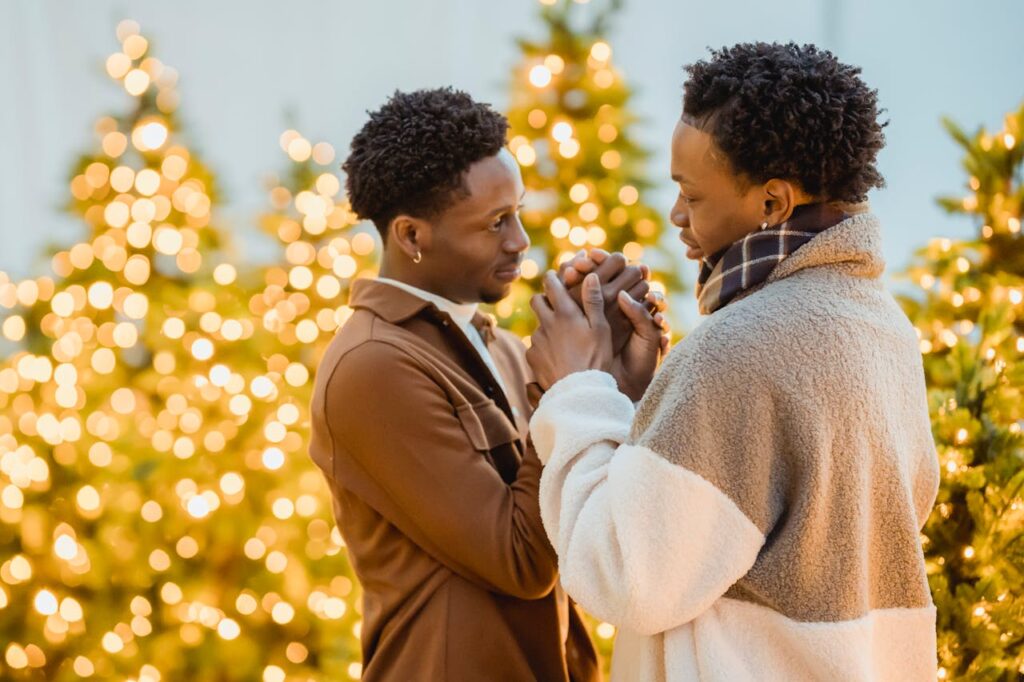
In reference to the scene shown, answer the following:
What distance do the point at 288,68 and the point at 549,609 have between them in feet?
10.1

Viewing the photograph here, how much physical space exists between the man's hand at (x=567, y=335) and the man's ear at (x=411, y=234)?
0.25 metres

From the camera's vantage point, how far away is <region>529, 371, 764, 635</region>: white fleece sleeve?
111cm

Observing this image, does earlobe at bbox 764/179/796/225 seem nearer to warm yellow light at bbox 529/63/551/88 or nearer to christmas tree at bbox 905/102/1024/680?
christmas tree at bbox 905/102/1024/680

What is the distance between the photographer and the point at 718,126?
121 centimetres

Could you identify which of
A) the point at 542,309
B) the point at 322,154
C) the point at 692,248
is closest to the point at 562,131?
the point at 322,154

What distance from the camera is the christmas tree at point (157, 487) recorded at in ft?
9.12

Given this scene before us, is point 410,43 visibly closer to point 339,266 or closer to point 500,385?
point 339,266

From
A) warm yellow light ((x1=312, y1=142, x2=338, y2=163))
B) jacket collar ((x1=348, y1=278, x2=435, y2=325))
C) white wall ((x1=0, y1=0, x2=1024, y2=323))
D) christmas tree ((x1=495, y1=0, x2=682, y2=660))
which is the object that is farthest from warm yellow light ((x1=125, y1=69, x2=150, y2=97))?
jacket collar ((x1=348, y1=278, x2=435, y2=325))

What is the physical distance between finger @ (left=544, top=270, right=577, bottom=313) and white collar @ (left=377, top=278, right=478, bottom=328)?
208mm

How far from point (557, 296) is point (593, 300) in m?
0.05

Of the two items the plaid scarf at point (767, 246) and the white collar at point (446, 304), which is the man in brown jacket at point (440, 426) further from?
the plaid scarf at point (767, 246)

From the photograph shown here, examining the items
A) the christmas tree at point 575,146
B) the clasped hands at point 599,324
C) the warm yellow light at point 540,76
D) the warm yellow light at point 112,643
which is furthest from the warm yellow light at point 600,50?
the warm yellow light at point 112,643

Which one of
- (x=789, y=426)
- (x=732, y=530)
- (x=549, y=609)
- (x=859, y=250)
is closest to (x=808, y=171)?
(x=859, y=250)

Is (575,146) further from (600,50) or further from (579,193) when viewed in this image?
(600,50)
